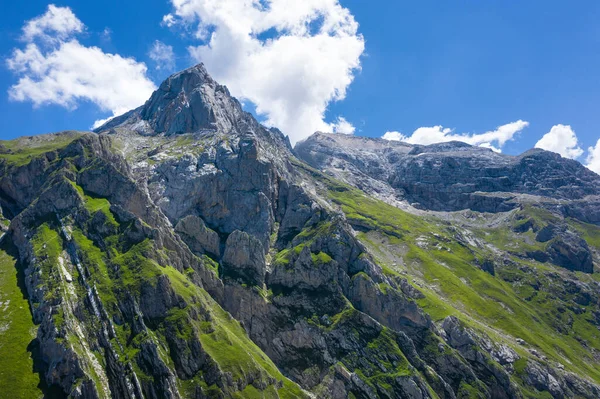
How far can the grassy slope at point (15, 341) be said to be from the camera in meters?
96.8

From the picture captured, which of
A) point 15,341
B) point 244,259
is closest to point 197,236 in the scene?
point 244,259

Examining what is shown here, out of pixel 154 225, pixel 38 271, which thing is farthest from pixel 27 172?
pixel 38 271

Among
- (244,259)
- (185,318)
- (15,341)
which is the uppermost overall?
(244,259)

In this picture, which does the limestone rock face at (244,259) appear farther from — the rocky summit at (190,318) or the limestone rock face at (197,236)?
the limestone rock face at (197,236)

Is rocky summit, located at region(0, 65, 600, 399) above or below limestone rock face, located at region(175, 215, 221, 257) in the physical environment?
below

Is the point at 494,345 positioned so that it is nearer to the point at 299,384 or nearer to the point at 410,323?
the point at 410,323

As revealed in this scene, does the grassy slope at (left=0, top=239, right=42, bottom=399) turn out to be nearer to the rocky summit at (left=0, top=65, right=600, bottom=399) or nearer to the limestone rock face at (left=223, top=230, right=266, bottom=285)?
the rocky summit at (left=0, top=65, right=600, bottom=399)

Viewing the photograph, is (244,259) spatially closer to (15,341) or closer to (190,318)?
(190,318)

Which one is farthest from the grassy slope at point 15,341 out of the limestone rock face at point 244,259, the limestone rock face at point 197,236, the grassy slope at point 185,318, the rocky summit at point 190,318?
the limestone rock face at point 244,259

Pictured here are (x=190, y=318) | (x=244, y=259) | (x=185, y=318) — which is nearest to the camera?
(x=185, y=318)

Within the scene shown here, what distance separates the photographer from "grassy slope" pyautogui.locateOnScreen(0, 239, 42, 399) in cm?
9675

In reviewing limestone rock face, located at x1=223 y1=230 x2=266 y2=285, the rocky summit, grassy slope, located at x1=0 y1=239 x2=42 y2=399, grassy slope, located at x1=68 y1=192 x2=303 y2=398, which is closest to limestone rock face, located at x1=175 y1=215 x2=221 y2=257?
the rocky summit

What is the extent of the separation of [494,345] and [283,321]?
10505 centimetres

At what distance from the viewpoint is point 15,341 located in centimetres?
10775
